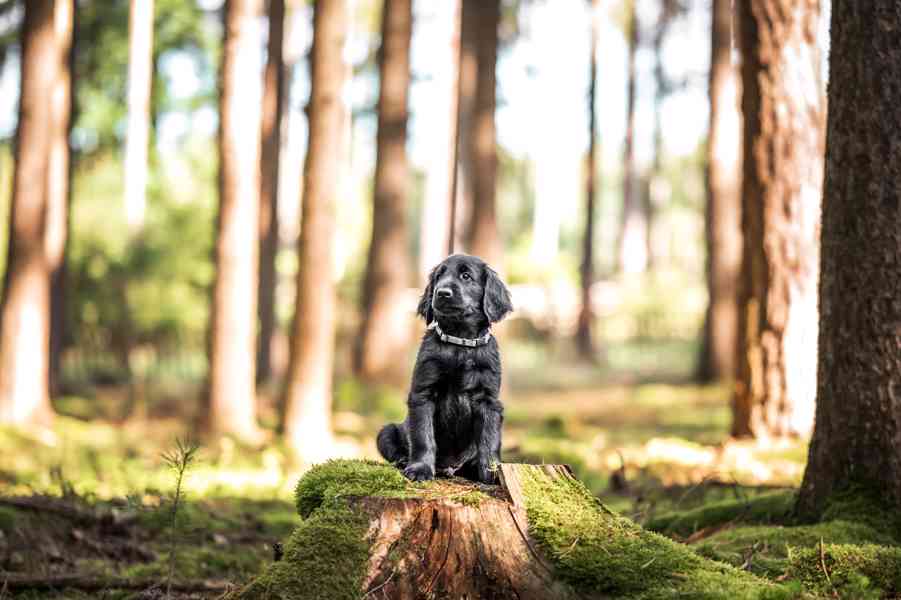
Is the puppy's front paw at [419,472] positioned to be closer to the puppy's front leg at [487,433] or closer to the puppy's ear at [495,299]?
the puppy's front leg at [487,433]

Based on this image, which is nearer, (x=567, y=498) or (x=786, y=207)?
(x=567, y=498)

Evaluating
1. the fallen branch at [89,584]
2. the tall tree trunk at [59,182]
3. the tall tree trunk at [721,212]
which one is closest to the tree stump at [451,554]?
the fallen branch at [89,584]

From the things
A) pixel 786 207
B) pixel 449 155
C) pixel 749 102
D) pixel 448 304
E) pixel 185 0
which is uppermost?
pixel 185 0

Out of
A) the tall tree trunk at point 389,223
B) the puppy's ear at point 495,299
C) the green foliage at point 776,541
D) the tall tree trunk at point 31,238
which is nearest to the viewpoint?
the puppy's ear at point 495,299

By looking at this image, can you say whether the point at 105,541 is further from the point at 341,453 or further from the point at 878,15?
the point at 878,15

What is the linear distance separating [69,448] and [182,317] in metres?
10.1

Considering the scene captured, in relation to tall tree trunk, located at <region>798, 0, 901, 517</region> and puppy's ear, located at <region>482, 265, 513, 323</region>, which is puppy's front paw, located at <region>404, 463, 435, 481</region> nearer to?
puppy's ear, located at <region>482, 265, 513, 323</region>

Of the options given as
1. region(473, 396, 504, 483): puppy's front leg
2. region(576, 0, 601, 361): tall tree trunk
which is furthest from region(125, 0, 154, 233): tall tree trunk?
region(473, 396, 504, 483): puppy's front leg

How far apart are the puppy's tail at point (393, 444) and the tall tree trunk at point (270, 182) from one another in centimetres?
1605

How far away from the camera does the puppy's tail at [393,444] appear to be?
238 inches

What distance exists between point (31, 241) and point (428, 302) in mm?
11383

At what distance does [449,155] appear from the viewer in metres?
24.4

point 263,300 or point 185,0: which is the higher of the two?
point 185,0

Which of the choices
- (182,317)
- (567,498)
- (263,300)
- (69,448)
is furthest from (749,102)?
(182,317)
